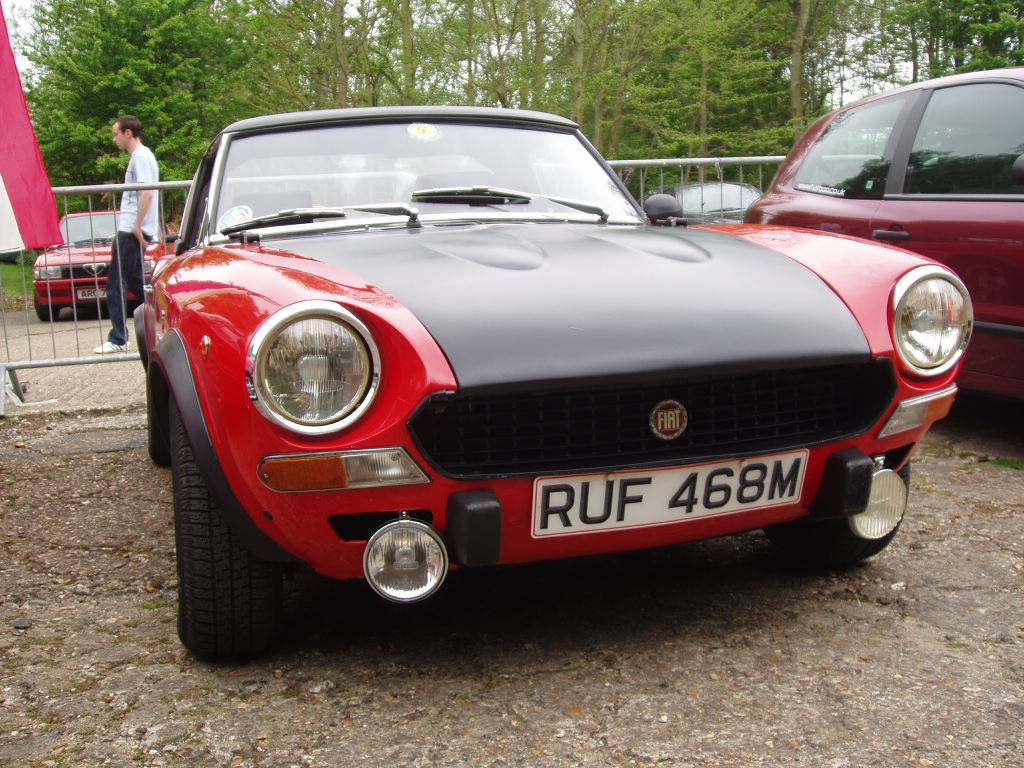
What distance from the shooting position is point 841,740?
198cm

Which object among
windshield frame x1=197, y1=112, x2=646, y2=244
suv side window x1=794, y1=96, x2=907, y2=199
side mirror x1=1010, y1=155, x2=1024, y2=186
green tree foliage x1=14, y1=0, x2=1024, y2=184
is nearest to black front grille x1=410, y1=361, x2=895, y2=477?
windshield frame x1=197, y1=112, x2=646, y2=244

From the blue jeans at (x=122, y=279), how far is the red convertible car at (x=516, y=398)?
5261 millimetres

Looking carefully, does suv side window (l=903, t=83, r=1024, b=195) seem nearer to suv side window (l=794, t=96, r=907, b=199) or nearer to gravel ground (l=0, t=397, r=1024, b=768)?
suv side window (l=794, t=96, r=907, b=199)

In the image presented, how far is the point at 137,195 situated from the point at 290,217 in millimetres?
5324

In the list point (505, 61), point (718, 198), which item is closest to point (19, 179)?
point (718, 198)

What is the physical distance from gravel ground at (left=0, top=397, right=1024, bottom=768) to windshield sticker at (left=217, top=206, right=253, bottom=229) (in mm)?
1033

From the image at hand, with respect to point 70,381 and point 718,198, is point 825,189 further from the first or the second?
point 70,381

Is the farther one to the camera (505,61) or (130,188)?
(505,61)

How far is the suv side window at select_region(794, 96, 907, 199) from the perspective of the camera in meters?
4.64

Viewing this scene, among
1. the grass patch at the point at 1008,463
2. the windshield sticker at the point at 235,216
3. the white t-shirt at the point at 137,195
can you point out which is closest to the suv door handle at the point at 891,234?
the grass patch at the point at 1008,463

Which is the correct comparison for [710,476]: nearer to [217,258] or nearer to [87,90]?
[217,258]

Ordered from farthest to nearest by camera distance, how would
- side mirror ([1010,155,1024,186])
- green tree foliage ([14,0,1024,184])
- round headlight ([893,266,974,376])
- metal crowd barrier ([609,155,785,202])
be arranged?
green tree foliage ([14,0,1024,184]) → metal crowd barrier ([609,155,785,202]) → side mirror ([1010,155,1024,186]) → round headlight ([893,266,974,376])

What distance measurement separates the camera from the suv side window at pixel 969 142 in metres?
4.09

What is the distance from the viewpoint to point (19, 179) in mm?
5617
